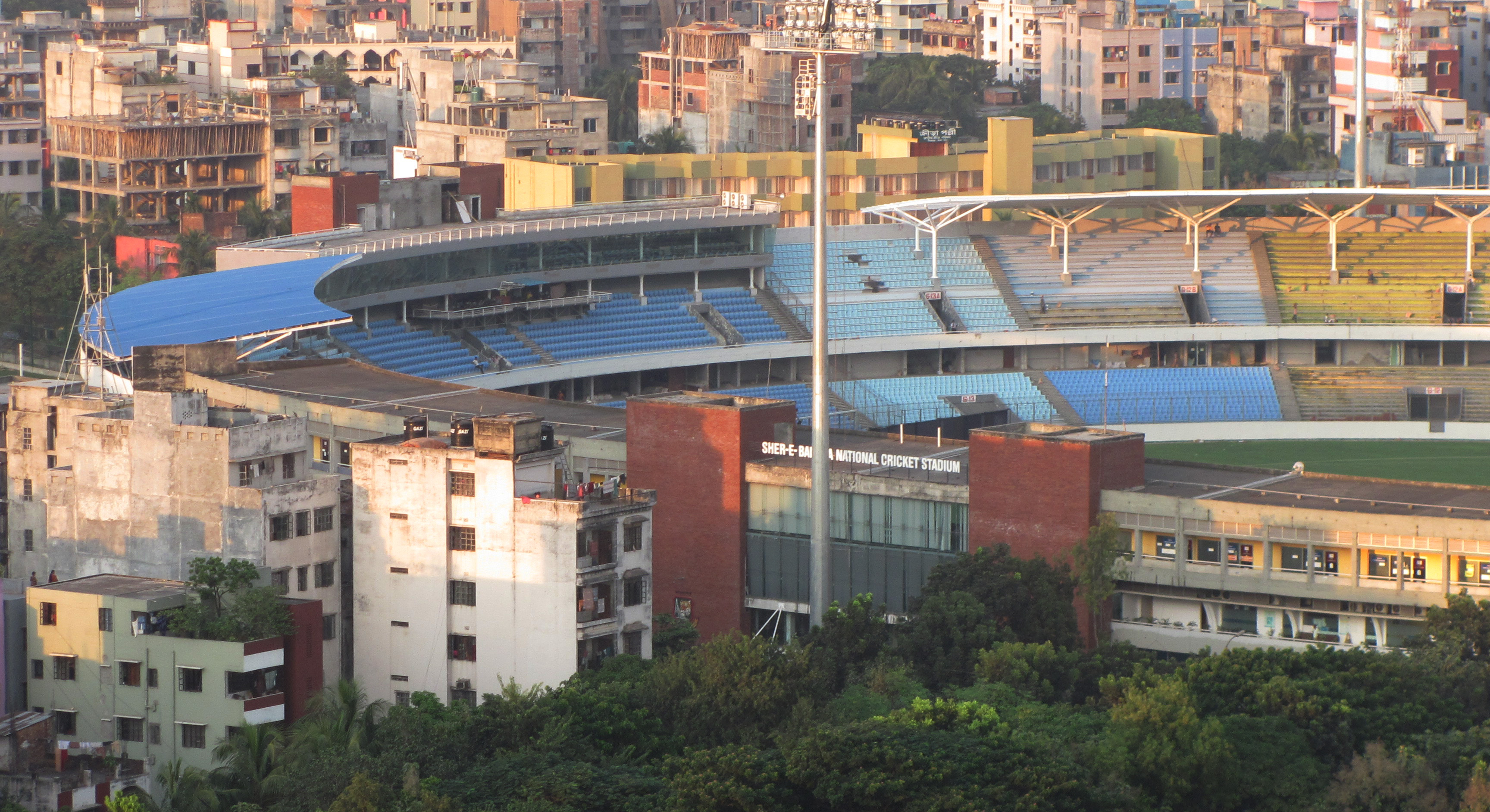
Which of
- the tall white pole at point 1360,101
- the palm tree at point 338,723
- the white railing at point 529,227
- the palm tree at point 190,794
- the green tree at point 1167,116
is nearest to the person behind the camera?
the palm tree at point 190,794

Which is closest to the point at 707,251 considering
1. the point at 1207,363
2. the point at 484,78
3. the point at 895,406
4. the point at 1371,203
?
the point at 895,406

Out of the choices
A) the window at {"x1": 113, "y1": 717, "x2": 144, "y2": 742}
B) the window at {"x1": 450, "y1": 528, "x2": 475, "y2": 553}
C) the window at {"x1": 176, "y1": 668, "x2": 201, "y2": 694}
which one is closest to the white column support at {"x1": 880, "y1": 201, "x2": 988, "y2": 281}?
the window at {"x1": 450, "y1": 528, "x2": 475, "y2": 553}

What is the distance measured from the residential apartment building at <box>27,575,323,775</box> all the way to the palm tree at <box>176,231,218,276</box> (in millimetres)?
43998

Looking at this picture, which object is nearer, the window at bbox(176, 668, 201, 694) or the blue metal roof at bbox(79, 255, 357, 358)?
the window at bbox(176, 668, 201, 694)

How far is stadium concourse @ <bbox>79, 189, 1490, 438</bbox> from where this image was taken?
8275 cm

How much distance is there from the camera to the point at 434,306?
8275cm

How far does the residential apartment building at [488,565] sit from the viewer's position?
1905 inches

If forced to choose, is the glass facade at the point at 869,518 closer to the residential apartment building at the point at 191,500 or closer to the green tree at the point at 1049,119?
the residential apartment building at the point at 191,500

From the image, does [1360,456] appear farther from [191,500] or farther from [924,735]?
[924,735]

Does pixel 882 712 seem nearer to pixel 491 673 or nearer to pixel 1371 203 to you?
pixel 491 673

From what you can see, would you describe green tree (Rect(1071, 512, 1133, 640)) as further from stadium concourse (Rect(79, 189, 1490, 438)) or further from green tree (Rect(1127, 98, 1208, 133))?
green tree (Rect(1127, 98, 1208, 133))

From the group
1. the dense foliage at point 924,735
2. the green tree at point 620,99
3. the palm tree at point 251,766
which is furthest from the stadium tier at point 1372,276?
the palm tree at point 251,766

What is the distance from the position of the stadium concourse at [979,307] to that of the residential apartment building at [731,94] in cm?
2221

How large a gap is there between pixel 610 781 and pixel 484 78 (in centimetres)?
9371
